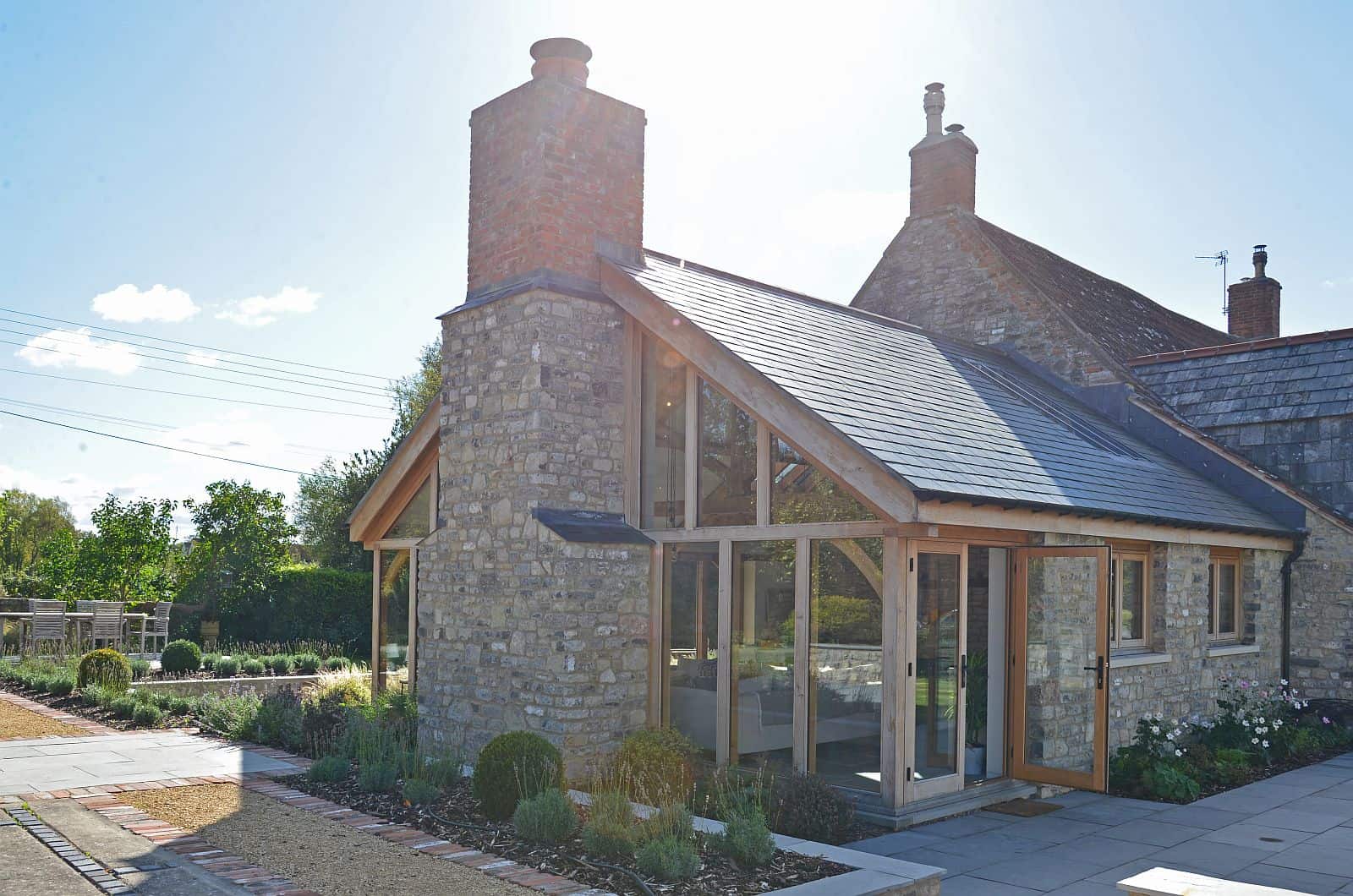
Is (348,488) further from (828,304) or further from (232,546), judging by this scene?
(828,304)

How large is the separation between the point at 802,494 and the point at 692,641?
5.70 ft

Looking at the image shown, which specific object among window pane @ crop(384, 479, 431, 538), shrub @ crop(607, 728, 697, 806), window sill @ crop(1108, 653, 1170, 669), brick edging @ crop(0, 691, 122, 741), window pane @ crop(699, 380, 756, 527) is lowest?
brick edging @ crop(0, 691, 122, 741)

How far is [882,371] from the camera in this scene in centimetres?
1059

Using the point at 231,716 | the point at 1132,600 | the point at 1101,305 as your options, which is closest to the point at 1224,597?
the point at 1132,600

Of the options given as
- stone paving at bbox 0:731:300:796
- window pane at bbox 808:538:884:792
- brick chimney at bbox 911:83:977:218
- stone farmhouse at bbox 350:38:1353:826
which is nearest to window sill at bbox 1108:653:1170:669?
stone farmhouse at bbox 350:38:1353:826

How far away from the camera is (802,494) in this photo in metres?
8.70

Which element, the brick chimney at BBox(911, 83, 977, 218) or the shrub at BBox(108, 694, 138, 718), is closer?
the shrub at BBox(108, 694, 138, 718)

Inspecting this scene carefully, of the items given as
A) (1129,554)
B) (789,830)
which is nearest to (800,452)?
(789,830)

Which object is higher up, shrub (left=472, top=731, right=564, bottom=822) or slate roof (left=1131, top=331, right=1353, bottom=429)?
slate roof (left=1131, top=331, right=1353, bottom=429)

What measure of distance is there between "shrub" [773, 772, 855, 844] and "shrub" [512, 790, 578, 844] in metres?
Answer: 1.52

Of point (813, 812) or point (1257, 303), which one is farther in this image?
point (1257, 303)

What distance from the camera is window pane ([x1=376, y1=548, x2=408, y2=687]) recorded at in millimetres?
13016

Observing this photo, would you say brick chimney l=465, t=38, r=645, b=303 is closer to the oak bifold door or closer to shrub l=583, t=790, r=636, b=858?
shrub l=583, t=790, r=636, b=858

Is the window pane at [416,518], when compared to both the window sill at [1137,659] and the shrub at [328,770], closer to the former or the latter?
the shrub at [328,770]
